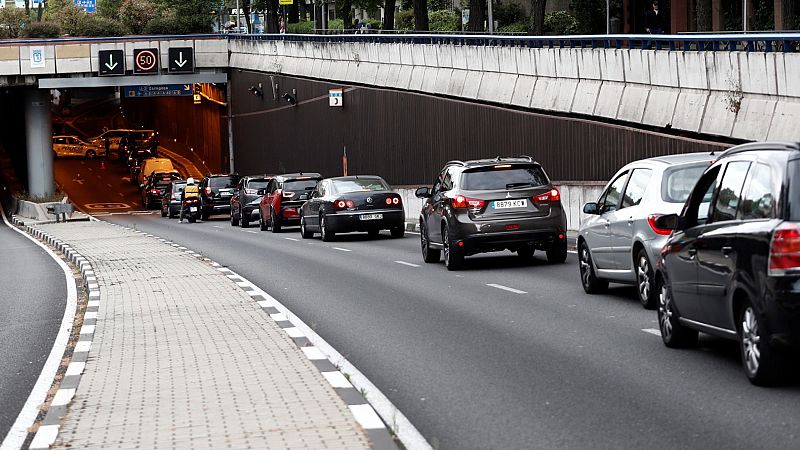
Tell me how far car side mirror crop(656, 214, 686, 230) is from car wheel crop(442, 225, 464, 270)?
10.0m

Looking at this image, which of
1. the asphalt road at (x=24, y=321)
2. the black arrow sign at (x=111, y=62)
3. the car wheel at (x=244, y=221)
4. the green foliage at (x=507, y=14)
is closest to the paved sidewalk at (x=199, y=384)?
the asphalt road at (x=24, y=321)

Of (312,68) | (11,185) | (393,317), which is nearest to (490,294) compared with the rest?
(393,317)

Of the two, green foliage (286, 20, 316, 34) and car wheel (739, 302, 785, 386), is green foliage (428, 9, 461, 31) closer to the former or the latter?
green foliage (286, 20, 316, 34)

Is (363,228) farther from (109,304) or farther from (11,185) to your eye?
(11,185)

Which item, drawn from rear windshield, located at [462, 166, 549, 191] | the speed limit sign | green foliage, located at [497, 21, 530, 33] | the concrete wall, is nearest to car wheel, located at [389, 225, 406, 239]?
the concrete wall

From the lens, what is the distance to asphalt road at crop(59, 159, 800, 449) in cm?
868

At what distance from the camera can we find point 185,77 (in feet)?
246

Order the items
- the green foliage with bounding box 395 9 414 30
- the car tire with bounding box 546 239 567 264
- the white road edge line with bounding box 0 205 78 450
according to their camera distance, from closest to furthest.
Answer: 1. the white road edge line with bounding box 0 205 78 450
2. the car tire with bounding box 546 239 567 264
3. the green foliage with bounding box 395 9 414 30

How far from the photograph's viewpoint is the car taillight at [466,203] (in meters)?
21.8

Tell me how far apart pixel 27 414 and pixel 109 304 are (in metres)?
7.96

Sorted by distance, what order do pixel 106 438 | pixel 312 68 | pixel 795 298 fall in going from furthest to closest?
pixel 312 68
pixel 795 298
pixel 106 438

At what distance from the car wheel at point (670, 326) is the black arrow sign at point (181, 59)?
63.3 meters

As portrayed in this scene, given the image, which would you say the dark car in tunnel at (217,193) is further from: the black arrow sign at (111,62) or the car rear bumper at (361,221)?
the car rear bumper at (361,221)

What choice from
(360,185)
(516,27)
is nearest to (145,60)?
(516,27)
